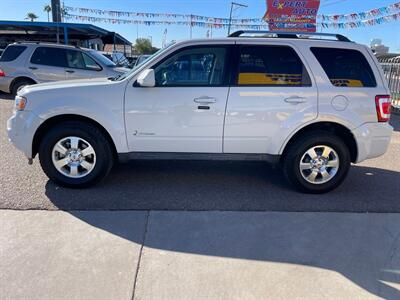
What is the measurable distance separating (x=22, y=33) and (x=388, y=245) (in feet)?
92.7

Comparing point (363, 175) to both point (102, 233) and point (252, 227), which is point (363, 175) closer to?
point (252, 227)

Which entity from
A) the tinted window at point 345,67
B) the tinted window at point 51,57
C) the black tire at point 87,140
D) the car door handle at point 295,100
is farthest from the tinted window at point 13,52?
the tinted window at point 345,67

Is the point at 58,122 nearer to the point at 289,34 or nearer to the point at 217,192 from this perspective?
the point at 217,192

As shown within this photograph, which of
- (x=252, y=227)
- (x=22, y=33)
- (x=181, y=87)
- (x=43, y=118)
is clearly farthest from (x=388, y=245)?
(x=22, y=33)

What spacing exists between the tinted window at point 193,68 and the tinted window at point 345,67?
1164 mm

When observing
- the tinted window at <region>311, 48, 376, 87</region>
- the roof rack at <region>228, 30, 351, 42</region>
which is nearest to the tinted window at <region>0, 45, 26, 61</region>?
the roof rack at <region>228, 30, 351, 42</region>

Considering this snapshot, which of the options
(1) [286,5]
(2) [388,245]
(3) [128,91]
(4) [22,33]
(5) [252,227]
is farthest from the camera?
(4) [22,33]

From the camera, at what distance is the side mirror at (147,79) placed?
3.94 metres

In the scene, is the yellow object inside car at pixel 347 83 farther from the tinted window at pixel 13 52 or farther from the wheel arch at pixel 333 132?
the tinted window at pixel 13 52

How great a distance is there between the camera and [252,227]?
3523mm

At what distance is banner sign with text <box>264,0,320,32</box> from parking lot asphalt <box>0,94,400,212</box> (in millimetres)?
9952

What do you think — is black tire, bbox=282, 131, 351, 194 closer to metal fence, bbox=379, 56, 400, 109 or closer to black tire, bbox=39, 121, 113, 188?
black tire, bbox=39, 121, 113, 188

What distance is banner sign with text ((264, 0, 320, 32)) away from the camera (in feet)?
44.9

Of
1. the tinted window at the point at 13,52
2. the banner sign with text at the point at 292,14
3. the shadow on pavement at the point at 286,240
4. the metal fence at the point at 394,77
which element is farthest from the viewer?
the banner sign with text at the point at 292,14
